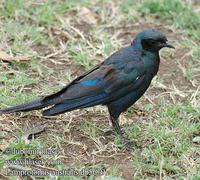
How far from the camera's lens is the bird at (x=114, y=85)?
571 cm

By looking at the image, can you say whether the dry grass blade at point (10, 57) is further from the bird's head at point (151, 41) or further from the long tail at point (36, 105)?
the bird's head at point (151, 41)

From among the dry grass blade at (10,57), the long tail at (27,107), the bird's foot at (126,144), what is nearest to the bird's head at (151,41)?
the bird's foot at (126,144)

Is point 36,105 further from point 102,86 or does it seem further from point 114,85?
point 114,85

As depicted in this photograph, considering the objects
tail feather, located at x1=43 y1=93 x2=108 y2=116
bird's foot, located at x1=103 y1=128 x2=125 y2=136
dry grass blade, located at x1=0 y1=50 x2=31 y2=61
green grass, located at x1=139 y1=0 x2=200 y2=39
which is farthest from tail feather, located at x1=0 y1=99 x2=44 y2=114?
green grass, located at x1=139 y1=0 x2=200 y2=39

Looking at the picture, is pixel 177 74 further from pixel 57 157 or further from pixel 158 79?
pixel 57 157

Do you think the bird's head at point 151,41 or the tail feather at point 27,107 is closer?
the tail feather at point 27,107

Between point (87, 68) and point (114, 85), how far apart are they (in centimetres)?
145

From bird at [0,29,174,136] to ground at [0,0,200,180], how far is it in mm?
281

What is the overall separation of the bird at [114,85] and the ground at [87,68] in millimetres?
281

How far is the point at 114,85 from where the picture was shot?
578 cm

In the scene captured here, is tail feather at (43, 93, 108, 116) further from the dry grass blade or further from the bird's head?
the dry grass blade

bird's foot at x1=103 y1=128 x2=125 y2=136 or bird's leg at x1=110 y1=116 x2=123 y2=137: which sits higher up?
bird's leg at x1=110 y1=116 x2=123 y2=137

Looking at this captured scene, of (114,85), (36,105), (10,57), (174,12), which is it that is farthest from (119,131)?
(174,12)

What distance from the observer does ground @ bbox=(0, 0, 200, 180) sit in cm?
546
